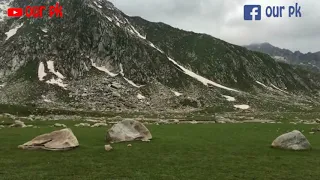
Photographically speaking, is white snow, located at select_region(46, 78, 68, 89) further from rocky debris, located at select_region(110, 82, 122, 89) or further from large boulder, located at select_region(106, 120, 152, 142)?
large boulder, located at select_region(106, 120, 152, 142)

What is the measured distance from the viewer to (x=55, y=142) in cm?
2944

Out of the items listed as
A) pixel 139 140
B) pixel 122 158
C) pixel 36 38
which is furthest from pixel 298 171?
pixel 36 38

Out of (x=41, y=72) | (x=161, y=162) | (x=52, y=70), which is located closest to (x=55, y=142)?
(x=161, y=162)

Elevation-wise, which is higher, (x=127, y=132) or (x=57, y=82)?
(x=57, y=82)

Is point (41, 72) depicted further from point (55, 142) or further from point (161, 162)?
point (161, 162)

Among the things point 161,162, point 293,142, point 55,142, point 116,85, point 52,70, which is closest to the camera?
point 161,162

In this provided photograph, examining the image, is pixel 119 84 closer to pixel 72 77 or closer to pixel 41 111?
pixel 72 77

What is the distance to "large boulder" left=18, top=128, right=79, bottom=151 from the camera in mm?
28812

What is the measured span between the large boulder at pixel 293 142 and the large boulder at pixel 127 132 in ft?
47.3

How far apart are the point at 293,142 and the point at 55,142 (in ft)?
76.9

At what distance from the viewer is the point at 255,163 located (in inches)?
987

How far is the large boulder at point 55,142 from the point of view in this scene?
2881cm

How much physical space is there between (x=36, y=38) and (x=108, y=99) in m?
76.9

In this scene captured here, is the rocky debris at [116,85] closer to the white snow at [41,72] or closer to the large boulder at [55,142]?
the white snow at [41,72]
